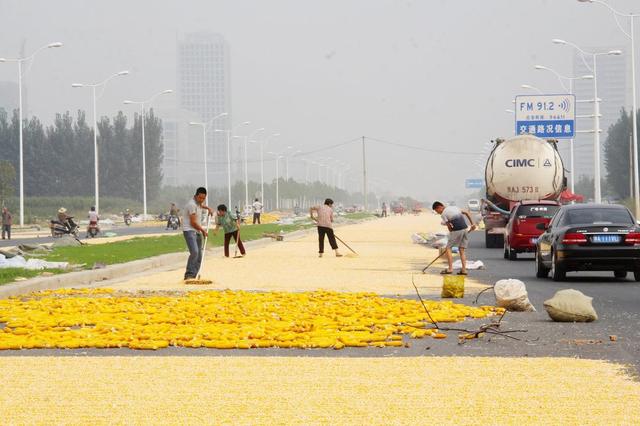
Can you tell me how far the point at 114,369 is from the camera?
1101 cm

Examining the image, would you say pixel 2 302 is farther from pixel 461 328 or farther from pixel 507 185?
pixel 507 185

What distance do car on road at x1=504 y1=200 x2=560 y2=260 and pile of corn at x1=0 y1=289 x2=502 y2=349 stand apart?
572 inches

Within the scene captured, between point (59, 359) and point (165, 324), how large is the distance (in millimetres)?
3206

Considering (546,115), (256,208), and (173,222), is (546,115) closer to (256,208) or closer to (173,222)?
(173,222)

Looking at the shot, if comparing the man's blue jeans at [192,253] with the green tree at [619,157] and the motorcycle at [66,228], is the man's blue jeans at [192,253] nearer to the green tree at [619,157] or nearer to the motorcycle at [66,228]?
the motorcycle at [66,228]

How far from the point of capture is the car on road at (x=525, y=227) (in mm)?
33875

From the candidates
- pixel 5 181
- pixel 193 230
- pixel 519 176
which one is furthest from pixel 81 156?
pixel 193 230

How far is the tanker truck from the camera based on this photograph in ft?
136

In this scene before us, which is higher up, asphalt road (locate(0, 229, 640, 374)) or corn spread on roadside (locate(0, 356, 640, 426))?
corn spread on roadside (locate(0, 356, 640, 426))

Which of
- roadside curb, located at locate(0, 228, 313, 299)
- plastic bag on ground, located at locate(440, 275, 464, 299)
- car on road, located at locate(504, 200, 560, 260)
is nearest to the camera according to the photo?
plastic bag on ground, located at locate(440, 275, 464, 299)

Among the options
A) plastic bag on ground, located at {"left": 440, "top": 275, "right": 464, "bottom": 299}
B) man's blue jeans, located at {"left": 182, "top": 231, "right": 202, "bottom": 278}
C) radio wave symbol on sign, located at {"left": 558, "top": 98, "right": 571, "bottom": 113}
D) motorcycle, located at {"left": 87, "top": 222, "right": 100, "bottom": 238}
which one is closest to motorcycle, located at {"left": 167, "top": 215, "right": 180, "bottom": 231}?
motorcycle, located at {"left": 87, "top": 222, "right": 100, "bottom": 238}

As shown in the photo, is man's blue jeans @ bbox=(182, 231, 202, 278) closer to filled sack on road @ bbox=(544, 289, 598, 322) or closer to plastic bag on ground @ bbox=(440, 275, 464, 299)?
plastic bag on ground @ bbox=(440, 275, 464, 299)

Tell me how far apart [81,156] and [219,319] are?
414 feet

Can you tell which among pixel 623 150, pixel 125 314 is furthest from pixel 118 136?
pixel 125 314
